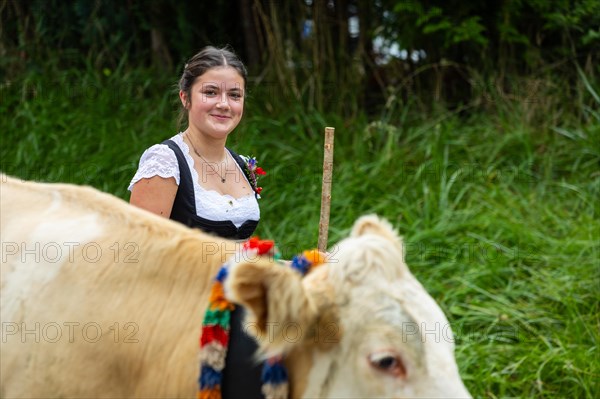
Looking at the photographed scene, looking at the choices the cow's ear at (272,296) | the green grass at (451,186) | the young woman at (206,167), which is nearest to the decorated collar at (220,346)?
the cow's ear at (272,296)

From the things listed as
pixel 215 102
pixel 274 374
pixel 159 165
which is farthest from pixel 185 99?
pixel 274 374

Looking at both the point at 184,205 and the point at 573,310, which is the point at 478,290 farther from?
the point at 184,205

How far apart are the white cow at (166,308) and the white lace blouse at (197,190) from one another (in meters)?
0.59

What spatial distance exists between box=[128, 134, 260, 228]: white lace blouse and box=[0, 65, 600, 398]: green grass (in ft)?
7.15

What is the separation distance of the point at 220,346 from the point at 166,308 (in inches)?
9.9

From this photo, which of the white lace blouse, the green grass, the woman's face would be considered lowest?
the green grass

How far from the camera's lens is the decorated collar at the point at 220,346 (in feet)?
7.04

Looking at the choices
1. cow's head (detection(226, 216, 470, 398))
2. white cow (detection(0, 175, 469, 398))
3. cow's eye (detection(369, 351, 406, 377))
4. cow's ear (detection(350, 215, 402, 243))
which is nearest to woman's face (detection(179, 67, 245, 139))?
white cow (detection(0, 175, 469, 398))

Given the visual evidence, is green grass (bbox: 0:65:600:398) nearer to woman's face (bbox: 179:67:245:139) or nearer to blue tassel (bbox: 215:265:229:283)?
woman's face (bbox: 179:67:245:139)

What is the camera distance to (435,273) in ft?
18.5

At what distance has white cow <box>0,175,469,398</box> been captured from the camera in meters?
2.06

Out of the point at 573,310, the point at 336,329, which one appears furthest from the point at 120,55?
the point at 336,329

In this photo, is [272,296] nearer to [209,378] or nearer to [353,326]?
[353,326]

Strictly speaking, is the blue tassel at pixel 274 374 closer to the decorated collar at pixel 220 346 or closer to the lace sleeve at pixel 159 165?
the decorated collar at pixel 220 346
